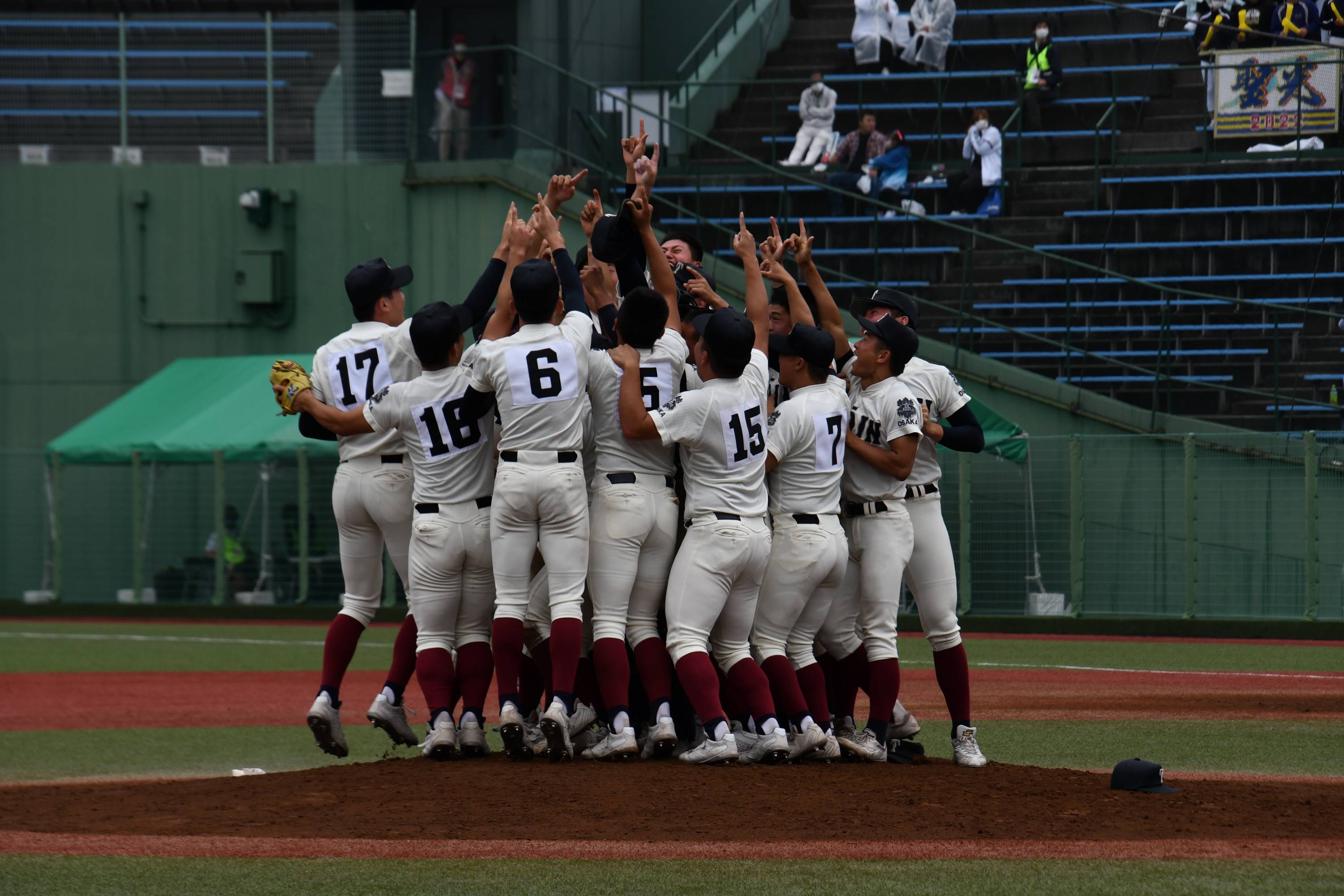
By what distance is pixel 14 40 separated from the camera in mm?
22578

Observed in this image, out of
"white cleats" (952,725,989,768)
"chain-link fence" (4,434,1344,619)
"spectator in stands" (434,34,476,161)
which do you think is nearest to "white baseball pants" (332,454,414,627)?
"white cleats" (952,725,989,768)

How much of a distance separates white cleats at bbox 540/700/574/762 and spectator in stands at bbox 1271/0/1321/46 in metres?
16.8

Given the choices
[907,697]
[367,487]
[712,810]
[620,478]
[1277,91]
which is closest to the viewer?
[712,810]

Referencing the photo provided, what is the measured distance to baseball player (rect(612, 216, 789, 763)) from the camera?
273 inches

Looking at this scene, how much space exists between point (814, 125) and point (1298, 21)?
20.5 feet

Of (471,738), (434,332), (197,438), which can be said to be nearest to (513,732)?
(471,738)

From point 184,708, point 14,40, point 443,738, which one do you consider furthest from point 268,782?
point 14,40

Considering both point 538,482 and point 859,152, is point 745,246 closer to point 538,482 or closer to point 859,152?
point 538,482

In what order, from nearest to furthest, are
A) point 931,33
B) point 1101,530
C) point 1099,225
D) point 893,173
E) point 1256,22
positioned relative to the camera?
point 1101,530, point 1099,225, point 1256,22, point 893,173, point 931,33

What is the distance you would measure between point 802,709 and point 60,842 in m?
3.09

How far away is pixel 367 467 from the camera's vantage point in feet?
25.2

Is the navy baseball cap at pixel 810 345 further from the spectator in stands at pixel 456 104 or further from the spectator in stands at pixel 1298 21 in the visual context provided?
the spectator in stands at pixel 1298 21

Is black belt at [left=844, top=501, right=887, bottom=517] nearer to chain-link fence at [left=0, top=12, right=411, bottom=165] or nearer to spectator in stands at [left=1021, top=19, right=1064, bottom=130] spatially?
spectator in stands at [left=1021, top=19, right=1064, bottom=130]

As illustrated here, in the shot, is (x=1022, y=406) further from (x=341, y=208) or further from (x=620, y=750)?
(x=620, y=750)
